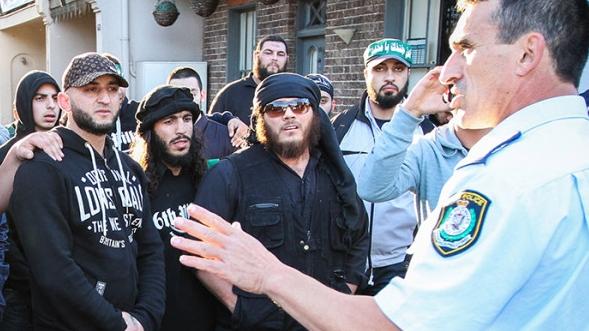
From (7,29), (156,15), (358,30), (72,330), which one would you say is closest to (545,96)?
(72,330)

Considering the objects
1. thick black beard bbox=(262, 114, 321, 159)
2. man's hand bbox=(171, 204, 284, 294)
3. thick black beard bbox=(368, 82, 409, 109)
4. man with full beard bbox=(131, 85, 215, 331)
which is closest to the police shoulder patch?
man's hand bbox=(171, 204, 284, 294)

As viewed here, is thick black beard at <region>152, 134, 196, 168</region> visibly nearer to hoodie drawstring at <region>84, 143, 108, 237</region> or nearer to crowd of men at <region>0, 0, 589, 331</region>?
crowd of men at <region>0, 0, 589, 331</region>

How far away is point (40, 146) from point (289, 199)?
1.14 metres

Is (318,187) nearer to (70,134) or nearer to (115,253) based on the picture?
(115,253)

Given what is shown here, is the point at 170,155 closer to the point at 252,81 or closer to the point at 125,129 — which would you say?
the point at 125,129

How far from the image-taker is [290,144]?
9.51 ft

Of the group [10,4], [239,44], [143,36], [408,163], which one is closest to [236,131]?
[408,163]

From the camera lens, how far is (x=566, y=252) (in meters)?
1.16

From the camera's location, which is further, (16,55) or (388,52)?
(16,55)

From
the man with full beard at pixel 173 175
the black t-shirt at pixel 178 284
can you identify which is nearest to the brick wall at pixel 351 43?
the man with full beard at pixel 173 175

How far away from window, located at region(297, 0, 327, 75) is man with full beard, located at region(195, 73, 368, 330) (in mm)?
4204

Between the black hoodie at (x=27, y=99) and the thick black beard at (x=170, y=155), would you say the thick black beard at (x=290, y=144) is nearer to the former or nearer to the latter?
the thick black beard at (x=170, y=155)

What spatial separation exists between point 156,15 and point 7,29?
8.48 meters

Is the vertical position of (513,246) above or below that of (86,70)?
below
